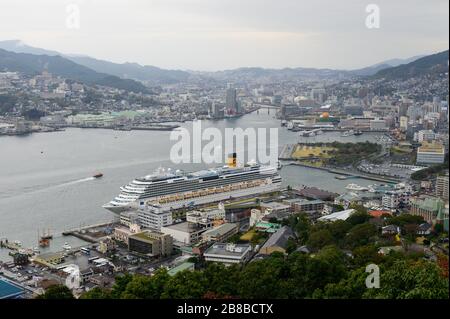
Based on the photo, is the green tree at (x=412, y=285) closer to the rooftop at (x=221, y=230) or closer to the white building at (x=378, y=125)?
the rooftop at (x=221, y=230)

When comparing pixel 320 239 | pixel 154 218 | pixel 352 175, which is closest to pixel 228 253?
pixel 320 239

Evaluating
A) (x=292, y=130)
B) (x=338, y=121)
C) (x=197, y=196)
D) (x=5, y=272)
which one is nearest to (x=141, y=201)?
(x=197, y=196)

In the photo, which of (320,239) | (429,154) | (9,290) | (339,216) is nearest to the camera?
(9,290)

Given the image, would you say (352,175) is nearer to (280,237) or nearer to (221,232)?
(221,232)

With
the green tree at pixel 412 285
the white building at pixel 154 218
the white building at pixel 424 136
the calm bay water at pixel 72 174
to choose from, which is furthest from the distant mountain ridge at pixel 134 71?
the green tree at pixel 412 285

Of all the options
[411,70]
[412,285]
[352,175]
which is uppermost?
[411,70]

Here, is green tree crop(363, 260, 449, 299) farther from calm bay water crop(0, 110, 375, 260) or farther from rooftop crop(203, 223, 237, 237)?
calm bay water crop(0, 110, 375, 260)

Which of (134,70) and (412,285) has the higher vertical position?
(134,70)
